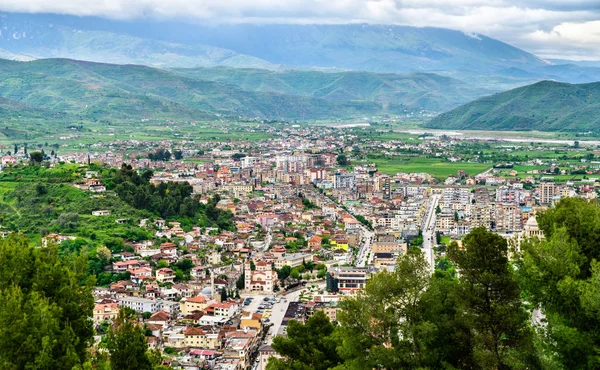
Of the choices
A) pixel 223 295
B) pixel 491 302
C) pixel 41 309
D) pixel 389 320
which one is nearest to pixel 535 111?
pixel 223 295

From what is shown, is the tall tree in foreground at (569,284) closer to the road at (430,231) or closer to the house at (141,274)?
the road at (430,231)

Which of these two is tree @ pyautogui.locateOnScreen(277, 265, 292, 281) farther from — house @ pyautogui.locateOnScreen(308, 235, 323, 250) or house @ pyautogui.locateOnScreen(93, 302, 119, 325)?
house @ pyautogui.locateOnScreen(93, 302, 119, 325)

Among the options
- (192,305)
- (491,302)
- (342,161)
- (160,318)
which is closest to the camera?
(491,302)

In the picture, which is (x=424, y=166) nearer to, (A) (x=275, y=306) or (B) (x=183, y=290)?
(B) (x=183, y=290)

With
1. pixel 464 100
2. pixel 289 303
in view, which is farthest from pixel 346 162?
pixel 464 100

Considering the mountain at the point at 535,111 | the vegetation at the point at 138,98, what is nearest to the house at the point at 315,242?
the vegetation at the point at 138,98

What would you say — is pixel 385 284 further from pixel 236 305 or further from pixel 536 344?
pixel 236 305

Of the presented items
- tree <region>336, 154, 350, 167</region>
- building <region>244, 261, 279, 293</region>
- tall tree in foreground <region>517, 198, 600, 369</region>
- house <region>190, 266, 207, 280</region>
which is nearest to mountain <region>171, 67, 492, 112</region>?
tree <region>336, 154, 350, 167</region>
